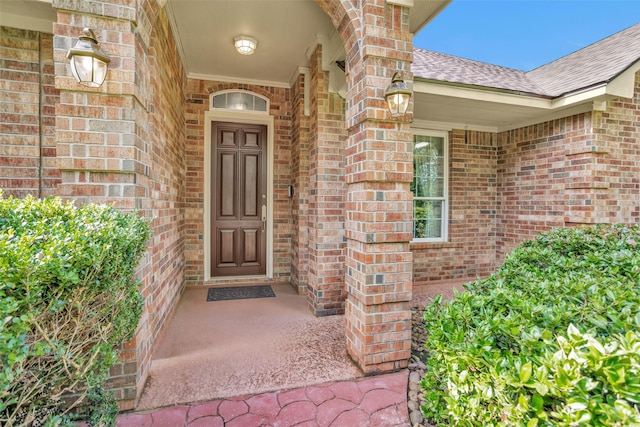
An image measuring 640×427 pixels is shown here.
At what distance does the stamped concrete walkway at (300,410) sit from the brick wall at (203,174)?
287 cm

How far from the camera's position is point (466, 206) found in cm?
539

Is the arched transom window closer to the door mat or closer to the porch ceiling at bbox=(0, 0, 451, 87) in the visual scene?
the porch ceiling at bbox=(0, 0, 451, 87)

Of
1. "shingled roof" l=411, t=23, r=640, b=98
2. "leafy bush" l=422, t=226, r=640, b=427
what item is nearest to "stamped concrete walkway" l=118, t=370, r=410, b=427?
"leafy bush" l=422, t=226, r=640, b=427

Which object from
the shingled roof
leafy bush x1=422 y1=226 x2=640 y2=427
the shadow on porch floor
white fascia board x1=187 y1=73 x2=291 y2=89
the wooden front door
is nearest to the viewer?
leafy bush x1=422 y1=226 x2=640 y2=427

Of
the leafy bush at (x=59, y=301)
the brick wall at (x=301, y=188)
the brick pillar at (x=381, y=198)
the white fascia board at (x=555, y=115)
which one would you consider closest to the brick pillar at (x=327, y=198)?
the brick wall at (x=301, y=188)

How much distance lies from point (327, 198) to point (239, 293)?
1969 millimetres

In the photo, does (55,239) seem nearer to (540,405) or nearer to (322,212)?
(540,405)

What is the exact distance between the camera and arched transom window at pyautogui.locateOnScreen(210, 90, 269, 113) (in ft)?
15.0

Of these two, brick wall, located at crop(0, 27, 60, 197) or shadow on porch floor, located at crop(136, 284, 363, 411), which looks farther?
brick wall, located at crop(0, 27, 60, 197)

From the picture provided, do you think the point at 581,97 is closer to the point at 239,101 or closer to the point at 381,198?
the point at 381,198

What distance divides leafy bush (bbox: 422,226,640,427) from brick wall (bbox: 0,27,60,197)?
3279 millimetres

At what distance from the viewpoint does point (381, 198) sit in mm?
2295

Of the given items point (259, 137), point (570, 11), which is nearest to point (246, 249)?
point (259, 137)

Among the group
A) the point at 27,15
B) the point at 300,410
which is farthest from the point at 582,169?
the point at 27,15
